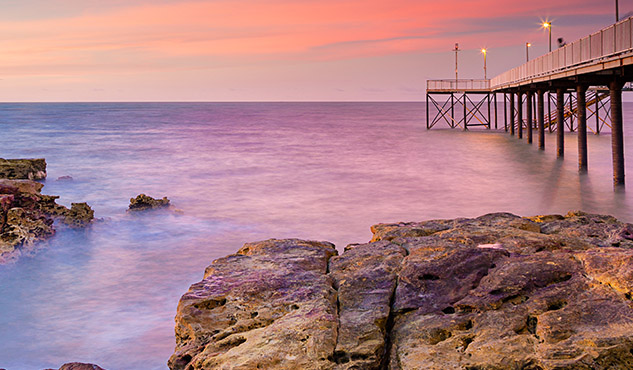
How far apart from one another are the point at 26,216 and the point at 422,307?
9.67 meters

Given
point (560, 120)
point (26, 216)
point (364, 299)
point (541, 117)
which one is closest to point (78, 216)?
point (26, 216)

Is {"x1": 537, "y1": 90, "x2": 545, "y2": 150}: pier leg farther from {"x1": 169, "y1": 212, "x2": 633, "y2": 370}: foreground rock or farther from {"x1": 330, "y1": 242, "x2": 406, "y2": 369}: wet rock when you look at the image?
{"x1": 330, "y1": 242, "x2": 406, "y2": 369}: wet rock

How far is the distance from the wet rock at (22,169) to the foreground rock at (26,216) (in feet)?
→ 11.9

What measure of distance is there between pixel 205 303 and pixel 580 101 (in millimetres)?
17383

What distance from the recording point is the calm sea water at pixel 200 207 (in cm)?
830

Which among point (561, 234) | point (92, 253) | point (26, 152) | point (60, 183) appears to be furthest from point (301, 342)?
point (26, 152)

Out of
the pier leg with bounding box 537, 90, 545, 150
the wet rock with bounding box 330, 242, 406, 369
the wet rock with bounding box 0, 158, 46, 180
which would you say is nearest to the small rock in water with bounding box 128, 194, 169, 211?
the wet rock with bounding box 0, 158, 46, 180

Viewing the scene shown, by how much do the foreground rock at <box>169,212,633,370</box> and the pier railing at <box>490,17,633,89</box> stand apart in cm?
878

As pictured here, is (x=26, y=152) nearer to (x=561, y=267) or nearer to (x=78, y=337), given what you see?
(x=78, y=337)

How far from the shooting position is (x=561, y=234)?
7.02 metres

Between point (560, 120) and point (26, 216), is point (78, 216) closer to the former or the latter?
point (26, 216)

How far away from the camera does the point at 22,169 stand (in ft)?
57.3

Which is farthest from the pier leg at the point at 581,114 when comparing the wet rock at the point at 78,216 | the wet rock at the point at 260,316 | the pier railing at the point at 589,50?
the wet rock at the point at 260,316

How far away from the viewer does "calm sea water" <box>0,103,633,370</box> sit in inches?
327
